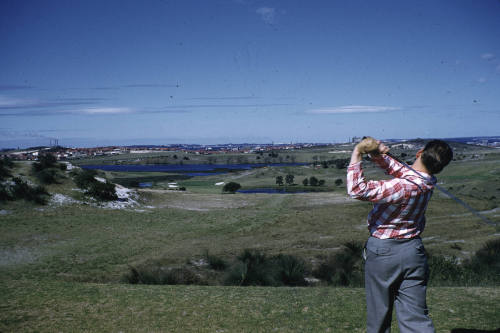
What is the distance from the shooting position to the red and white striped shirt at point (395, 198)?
3.07 metres

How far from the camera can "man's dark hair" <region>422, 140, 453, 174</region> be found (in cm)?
308

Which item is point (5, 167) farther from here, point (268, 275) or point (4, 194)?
point (268, 275)

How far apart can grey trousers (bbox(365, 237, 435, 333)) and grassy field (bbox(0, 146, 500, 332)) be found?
7.07 feet

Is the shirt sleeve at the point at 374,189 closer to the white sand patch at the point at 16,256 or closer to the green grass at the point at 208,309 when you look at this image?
the green grass at the point at 208,309

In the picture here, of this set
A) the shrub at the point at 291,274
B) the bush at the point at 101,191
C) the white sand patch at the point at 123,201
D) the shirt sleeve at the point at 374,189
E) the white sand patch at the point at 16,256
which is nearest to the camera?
the shirt sleeve at the point at 374,189

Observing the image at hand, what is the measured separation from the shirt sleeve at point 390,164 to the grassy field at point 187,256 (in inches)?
109

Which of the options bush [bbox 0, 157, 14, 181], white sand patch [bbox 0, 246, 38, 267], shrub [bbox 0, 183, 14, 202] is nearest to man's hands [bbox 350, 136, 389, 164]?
white sand patch [bbox 0, 246, 38, 267]

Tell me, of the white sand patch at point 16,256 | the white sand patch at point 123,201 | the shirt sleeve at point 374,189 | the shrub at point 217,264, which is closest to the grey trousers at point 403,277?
the shirt sleeve at point 374,189

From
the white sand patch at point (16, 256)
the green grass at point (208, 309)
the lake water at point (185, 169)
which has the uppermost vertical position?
the green grass at point (208, 309)

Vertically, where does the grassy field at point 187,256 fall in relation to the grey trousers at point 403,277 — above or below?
below

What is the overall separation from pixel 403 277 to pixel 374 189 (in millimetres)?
855

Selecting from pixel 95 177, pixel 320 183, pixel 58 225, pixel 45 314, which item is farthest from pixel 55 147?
pixel 45 314

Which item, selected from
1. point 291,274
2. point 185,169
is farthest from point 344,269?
point 185,169

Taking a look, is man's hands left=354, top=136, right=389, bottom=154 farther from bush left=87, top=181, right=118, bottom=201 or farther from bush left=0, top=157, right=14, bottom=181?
bush left=0, top=157, right=14, bottom=181
